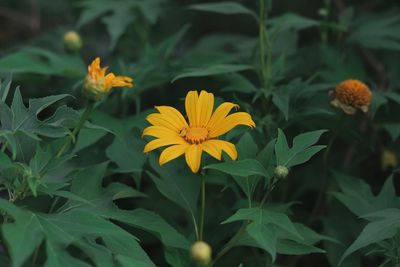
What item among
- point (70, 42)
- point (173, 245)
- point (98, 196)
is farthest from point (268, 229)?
point (70, 42)

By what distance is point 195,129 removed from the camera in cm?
169

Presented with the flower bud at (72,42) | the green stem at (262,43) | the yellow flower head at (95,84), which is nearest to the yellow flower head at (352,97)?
the green stem at (262,43)

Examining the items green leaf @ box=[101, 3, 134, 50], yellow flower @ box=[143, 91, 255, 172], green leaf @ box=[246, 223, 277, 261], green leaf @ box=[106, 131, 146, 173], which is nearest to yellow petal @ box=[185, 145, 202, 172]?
yellow flower @ box=[143, 91, 255, 172]

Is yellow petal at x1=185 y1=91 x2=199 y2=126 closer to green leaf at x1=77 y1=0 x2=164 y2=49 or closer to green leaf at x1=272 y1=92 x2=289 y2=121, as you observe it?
green leaf at x1=272 y1=92 x2=289 y2=121

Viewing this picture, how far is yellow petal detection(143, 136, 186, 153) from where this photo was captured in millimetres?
1585

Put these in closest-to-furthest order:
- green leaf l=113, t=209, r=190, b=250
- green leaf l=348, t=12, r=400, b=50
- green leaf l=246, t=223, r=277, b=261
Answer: green leaf l=246, t=223, r=277, b=261
green leaf l=113, t=209, r=190, b=250
green leaf l=348, t=12, r=400, b=50

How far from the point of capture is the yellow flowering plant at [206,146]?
5.11ft

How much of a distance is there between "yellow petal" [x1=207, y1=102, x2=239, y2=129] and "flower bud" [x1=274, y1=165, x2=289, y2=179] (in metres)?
0.23

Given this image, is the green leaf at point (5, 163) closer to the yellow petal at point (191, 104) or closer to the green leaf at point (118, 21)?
the yellow petal at point (191, 104)

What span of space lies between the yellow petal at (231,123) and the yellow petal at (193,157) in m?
0.10

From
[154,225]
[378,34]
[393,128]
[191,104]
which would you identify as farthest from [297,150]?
[378,34]

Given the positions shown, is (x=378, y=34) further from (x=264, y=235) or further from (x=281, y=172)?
(x=264, y=235)

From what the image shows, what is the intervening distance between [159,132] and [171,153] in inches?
3.6

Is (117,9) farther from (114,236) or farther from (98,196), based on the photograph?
(114,236)
